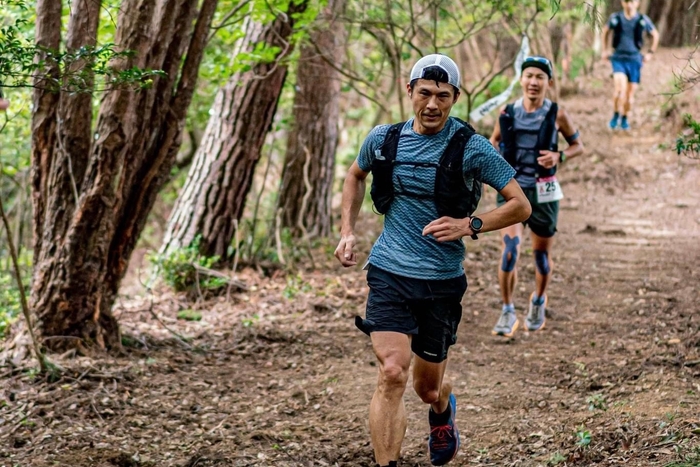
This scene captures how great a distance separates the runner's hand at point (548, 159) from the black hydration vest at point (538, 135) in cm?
10

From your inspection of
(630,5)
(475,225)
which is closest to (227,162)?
(475,225)

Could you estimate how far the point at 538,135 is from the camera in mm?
7039

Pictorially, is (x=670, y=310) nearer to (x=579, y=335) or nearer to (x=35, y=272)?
(x=579, y=335)

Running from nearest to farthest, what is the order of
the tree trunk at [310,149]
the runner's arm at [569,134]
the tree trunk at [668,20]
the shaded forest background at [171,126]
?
1. the shaded forest background at [171,126]
2. the runner's arm at [569,134]
3. the tree trunk at [310,149]
4. the tree trunk at [668,20]

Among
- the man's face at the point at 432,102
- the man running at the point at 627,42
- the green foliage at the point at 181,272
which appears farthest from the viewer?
the man running at the point at 627,42

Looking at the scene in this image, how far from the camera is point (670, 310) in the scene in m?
8.18

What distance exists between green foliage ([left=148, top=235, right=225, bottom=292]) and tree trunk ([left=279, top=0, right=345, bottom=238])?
2031 millimetres

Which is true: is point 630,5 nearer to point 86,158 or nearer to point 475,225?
point 86,158

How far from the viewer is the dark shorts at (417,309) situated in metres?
4.28

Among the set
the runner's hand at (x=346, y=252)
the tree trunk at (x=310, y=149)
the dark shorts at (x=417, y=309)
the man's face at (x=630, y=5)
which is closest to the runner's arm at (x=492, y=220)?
the dark shorts at (x=417, y=309)

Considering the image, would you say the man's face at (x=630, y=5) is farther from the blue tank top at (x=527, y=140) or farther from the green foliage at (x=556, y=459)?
the green foliage at (x=556, y=459)

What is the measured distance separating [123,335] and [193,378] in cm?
101

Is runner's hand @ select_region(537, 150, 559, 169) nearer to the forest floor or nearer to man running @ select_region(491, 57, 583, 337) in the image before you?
man running @ select_region(491, 57, 583, 337)

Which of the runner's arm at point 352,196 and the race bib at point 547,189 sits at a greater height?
the race bib at point 547,189
